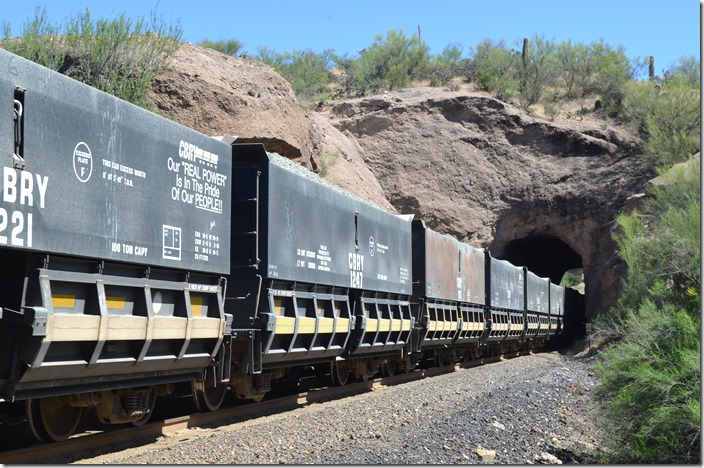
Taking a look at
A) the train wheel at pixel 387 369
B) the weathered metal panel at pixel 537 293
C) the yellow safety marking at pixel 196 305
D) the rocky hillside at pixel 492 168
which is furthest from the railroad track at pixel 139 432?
the rocky hillside at pixel 492 168

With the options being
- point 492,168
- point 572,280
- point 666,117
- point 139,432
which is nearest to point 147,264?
point 139,432

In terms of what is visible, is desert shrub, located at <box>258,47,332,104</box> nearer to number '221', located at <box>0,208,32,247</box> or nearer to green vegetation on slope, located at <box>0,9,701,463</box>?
green vegetation on slope, located at <box>0,9,701,463</box>

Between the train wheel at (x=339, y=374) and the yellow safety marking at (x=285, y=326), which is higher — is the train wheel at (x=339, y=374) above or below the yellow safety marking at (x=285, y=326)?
below

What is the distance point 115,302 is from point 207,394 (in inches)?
143

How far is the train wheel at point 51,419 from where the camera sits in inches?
309

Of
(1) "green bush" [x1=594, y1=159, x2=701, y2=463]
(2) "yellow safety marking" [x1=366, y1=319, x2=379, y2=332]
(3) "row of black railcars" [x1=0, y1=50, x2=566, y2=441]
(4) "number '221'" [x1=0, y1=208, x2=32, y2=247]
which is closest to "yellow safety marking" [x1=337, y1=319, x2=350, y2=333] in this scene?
(3) "row of black railcars" [x1=0, y1=50, x2=566, y2=441]

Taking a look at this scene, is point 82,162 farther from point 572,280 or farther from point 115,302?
point 572,280

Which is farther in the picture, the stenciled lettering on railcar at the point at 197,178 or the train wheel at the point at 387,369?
the train wheel at the point at 387,369

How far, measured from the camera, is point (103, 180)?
7.61m

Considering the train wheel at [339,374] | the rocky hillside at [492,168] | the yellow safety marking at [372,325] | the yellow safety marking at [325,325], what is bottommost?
the train wheel at [339,374]

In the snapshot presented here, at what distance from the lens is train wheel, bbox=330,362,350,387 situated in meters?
15.2

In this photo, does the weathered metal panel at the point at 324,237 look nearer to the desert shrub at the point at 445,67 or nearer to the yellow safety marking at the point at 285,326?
the yellow safety marking at the point at 285,326

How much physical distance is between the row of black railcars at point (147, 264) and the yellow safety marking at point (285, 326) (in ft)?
0.11

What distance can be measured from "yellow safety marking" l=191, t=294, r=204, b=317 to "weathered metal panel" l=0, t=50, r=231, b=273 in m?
0.33
